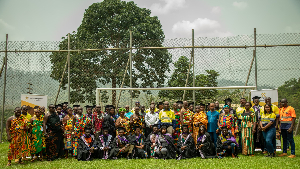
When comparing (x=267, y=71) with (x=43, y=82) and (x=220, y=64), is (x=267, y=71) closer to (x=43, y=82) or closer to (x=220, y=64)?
(x=220, y=64)

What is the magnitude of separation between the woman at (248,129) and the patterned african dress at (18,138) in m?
7.20

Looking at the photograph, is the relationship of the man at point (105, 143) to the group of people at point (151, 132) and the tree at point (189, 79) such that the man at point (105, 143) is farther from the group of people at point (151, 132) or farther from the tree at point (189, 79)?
the tree at point (189, 79)

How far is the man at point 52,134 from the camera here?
8.98 m

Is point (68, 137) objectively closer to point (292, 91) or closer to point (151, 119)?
point (151, 119)

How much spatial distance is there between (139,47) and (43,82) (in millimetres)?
4737

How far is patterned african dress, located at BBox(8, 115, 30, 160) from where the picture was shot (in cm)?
837

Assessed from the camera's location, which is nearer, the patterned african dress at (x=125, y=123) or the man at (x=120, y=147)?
the man at (x=120, y=147)

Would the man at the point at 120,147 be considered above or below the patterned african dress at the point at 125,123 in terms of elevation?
below

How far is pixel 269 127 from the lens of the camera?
29.3 ft

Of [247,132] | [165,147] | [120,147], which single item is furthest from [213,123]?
[120,147]

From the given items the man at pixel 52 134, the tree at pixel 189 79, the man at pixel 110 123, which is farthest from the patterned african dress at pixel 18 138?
the tree at pixel 189 79

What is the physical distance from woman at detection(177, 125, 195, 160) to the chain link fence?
8.16ft

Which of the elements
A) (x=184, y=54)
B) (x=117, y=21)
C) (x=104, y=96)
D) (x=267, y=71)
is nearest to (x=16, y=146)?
(x=104, y=96)

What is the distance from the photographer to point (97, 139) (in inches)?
372
